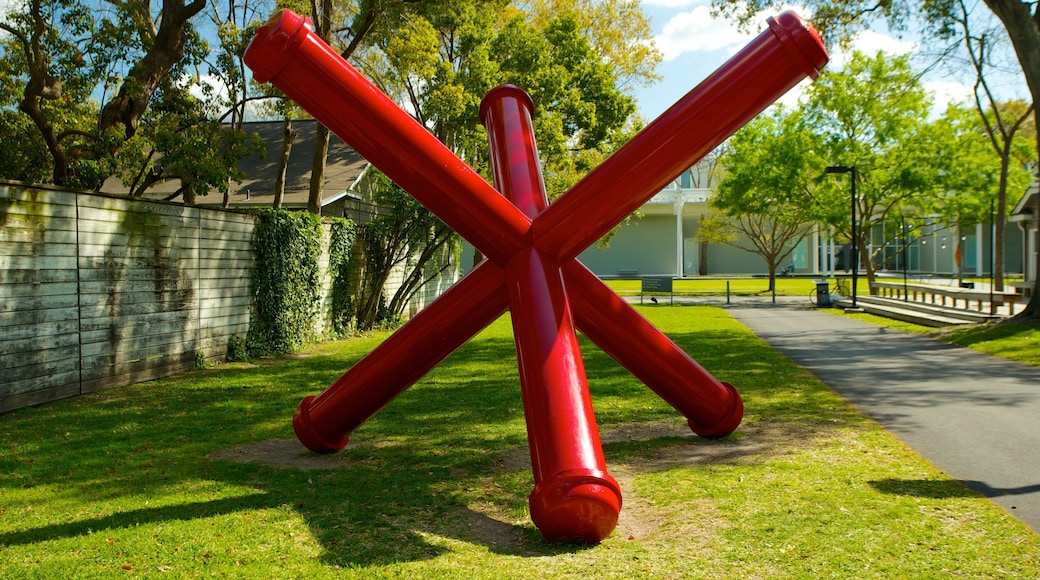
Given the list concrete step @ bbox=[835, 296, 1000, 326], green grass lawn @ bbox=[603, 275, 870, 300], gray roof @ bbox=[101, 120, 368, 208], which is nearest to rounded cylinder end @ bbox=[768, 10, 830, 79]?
gray roof @ bbox=[101, 120, 368, 208]

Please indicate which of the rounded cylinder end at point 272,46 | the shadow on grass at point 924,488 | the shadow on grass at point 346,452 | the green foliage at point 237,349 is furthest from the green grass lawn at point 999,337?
the green foliage at point 237,349

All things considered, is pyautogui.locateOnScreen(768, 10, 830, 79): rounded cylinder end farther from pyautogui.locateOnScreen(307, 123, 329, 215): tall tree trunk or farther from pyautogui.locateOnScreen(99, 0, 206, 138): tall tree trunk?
pyautogui.locateOnScreen(307, 123, 329, 215): tall tree trunk

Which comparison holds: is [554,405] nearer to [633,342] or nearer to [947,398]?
[633,342]

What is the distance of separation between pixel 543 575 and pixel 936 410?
6.25 meters

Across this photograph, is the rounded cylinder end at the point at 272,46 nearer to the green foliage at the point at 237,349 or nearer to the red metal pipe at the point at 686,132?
the red metal pipe at the point at 686,132

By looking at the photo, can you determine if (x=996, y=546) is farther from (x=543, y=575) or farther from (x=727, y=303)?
(x=727, y=303)

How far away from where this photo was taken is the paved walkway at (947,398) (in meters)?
5.88

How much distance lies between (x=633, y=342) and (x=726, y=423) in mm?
1405

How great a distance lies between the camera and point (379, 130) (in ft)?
15.7

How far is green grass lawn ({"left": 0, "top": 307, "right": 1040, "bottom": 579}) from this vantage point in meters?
4.04

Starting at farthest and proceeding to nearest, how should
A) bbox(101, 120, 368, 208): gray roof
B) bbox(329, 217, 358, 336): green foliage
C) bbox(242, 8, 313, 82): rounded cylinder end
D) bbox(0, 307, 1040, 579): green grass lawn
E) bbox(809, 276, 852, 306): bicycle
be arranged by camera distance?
bbox(809, 276, 852, 306): bicycle → bbox(101, 120, 368, 208): gray roof → bbox(329, 217, 358, 336): green foliage → bbox(242, 8, 313, 82): rounded cylinder end → bbox(0, 307, 1040, 579): green grass lawn

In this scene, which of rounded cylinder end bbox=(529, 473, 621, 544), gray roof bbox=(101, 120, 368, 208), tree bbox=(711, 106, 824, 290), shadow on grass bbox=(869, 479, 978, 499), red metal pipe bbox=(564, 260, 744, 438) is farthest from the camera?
tree bbox=(711, 106, 824, 290)

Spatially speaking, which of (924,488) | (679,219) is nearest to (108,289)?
(924,488)

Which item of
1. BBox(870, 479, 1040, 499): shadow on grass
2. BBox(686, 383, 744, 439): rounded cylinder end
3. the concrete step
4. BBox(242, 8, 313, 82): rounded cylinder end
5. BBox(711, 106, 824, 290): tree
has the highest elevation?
BBox(711, 106, 824, 290): tree
